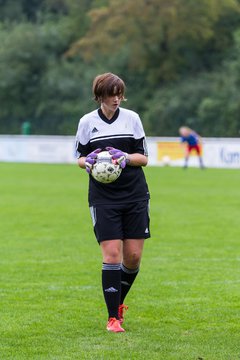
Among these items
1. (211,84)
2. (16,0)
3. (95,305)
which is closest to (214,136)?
(211,84)

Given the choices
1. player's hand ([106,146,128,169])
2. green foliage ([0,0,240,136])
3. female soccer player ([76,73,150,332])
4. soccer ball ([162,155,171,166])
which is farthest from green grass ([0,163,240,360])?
green foliage ([0,0,240,136])

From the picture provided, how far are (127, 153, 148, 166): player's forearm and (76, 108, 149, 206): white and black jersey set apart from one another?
0.08 metres

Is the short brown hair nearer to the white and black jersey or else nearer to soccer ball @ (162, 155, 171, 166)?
the white and black jersey

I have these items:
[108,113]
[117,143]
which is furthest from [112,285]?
[108,113]

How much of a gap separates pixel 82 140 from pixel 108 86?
51 centimetres

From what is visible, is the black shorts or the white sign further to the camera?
the white sign

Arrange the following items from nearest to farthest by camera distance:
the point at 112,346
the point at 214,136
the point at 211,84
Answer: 1. the point at 112,346
2. the point at 214,136
3. the point at 211,84

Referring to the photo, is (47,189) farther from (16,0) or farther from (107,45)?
(16,0)

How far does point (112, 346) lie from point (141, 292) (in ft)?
7.78

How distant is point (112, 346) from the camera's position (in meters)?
6.14

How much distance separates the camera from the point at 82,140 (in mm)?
6762

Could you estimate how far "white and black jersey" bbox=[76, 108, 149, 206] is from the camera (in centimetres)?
667

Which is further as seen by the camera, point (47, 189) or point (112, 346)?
point (47, 189)

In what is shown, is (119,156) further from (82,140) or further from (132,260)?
(132,260)
